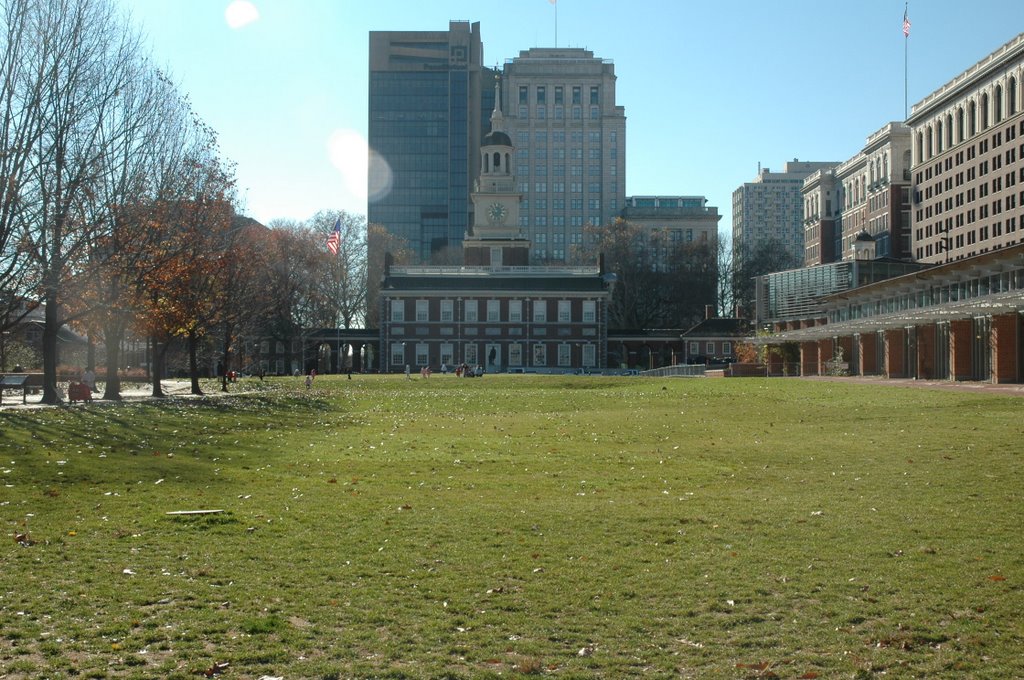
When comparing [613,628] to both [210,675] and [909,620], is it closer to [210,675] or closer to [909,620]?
[909,620]

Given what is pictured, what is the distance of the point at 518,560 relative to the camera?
33.4ft

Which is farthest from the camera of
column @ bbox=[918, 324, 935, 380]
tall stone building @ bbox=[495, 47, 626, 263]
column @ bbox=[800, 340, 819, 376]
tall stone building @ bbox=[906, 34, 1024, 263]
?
tall stone building @ bbox=[495, 47, 626, 263]

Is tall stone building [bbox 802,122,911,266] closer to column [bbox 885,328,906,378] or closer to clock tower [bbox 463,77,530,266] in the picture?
clock tower [bbox 463,77,530,266]

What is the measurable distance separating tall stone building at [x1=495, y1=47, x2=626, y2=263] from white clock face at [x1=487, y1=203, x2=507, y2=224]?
61.0 metres

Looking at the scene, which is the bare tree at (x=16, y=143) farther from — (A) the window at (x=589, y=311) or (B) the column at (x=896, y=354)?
(A) the window at (x=589, y=311)

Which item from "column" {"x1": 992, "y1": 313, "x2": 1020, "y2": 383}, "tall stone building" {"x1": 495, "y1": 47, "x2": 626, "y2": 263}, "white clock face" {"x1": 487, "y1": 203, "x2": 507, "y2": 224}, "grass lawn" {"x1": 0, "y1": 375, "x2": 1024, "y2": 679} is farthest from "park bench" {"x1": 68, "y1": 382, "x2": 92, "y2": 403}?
"tall stone building" {"x1": 495, "y1": 47, "x2": 626, "y2": 263}

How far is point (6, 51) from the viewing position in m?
30.0

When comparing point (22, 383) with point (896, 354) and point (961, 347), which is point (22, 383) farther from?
point (896, 354)

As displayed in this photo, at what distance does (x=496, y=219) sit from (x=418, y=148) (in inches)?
2556

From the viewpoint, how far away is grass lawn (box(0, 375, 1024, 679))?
7293 mm

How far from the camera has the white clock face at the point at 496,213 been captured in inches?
4333

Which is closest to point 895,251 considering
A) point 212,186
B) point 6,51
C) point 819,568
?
point 212,186

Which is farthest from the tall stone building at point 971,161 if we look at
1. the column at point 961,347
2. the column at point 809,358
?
the column at point 961,347

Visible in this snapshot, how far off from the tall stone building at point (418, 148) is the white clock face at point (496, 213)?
59131mm
